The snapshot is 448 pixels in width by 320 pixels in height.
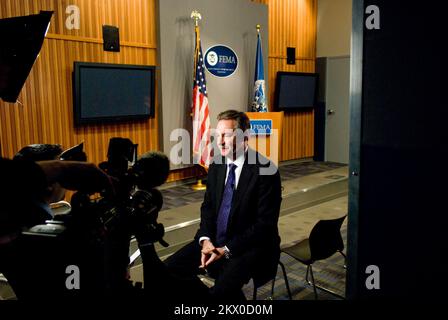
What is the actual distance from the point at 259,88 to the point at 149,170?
20.0ft

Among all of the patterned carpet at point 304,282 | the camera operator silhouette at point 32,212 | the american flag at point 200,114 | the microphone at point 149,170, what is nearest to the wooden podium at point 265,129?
the american flag at point 200,114

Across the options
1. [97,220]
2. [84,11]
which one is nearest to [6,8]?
[84,11]

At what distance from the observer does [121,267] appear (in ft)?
3.40

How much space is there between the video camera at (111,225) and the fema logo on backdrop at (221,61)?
18.6 feet

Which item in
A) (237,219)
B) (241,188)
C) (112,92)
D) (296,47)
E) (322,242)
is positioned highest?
(296,47)

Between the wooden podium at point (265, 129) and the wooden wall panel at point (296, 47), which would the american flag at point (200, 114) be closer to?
the wooden podium at point (265, 129)

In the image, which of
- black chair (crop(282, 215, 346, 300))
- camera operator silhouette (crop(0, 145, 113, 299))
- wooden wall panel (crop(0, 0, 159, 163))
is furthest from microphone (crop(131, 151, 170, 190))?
wooden wall panel (crop(0, 0, 159, 163))

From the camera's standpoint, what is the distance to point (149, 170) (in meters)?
1.09

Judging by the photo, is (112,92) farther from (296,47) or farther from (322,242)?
(296,47)

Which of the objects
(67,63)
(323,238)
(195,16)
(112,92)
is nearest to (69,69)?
(67,63)

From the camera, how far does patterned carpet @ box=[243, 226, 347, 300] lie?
305cm

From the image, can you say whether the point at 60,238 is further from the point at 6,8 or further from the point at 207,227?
the point at 6,8

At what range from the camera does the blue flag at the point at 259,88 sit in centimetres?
697

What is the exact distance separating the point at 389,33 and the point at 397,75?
0.70 feet
